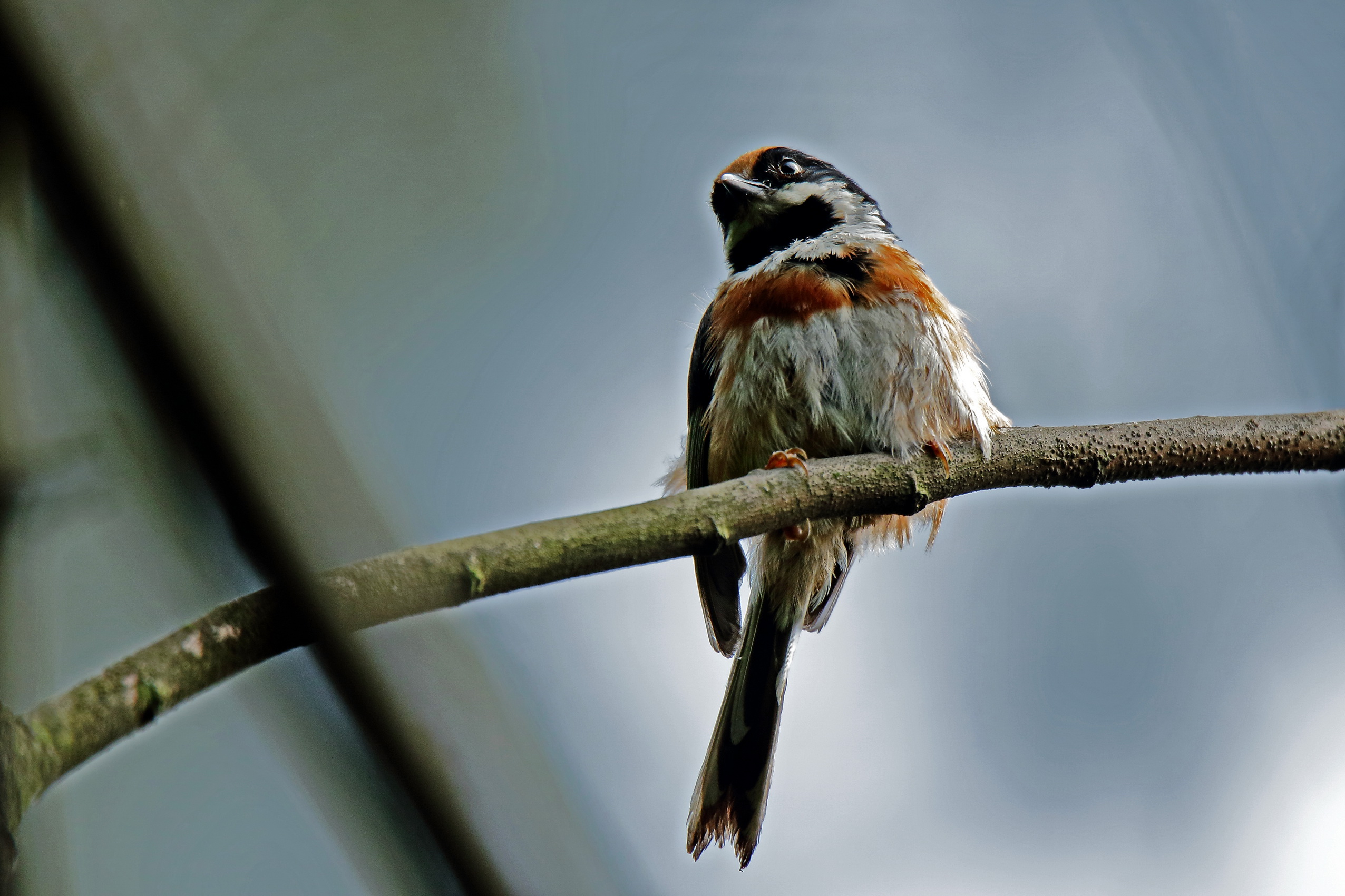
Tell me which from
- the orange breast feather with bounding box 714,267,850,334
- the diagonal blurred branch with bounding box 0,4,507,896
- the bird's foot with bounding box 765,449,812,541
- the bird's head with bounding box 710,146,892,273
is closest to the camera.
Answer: the diagonal blurred branch with bounding box 0,4,507,896

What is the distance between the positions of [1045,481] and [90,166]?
124 inches

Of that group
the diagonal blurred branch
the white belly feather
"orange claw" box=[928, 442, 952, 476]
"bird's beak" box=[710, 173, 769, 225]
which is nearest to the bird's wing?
the white belly feather

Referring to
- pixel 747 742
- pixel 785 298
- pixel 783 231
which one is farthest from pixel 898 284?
pixel 747 742

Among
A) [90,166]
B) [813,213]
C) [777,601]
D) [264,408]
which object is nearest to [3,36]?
[90,166]

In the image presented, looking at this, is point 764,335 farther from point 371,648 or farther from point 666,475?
point 371,648

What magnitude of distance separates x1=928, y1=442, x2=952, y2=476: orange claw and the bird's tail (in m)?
0.93

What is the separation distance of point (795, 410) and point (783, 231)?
4.45 feet

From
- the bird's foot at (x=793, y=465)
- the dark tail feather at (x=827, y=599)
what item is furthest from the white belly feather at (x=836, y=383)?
the dark tail feather at (x=827, y=599)

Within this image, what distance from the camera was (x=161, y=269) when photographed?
0.89 m

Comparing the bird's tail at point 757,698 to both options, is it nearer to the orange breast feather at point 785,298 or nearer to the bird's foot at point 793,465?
the bird's foot at point 793,465

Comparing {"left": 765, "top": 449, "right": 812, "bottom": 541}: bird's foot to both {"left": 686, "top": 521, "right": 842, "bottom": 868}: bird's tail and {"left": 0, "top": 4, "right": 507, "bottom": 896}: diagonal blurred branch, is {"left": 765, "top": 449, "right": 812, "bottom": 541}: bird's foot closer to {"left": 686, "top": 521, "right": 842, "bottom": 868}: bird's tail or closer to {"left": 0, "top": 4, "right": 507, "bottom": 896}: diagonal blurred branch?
{"left": 686, "top": 521, "right": 842, "bottom": 868}: bird's tail

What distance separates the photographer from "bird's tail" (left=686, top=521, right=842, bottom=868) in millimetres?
4391

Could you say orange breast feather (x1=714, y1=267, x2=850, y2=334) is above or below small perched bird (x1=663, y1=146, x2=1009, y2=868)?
above

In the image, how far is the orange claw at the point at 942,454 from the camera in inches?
137
